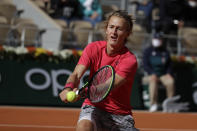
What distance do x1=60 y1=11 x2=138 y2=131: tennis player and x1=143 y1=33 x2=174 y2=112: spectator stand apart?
6.56 meters

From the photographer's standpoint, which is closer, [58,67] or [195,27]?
[58,67]

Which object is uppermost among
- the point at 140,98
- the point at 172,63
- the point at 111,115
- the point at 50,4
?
the point at 50,4

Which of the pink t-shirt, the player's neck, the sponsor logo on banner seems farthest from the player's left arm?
the sponsor logo on banner

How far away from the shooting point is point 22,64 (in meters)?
10.2

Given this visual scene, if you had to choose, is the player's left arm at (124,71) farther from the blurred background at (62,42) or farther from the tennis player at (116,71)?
the blurred background at (62,42)

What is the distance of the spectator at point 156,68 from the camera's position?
10.6 meters

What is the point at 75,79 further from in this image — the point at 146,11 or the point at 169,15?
the point at 146,11

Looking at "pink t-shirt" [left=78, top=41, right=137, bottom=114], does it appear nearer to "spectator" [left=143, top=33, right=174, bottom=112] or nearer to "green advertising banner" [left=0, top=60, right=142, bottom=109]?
"green advertising banner" [left=0, top=60, right=142, bottom=109]

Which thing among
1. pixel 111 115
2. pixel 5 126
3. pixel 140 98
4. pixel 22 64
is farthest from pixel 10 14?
pixel 111 115

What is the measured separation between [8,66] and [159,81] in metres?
4.03

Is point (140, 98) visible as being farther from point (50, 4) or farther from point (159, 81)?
point (50, 4)

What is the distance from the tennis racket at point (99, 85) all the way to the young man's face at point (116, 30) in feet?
1.16

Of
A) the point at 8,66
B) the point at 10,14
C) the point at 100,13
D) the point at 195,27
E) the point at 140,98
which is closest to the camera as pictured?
the point at 8,66

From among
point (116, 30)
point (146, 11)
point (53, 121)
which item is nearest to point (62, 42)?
point (146, 11)
